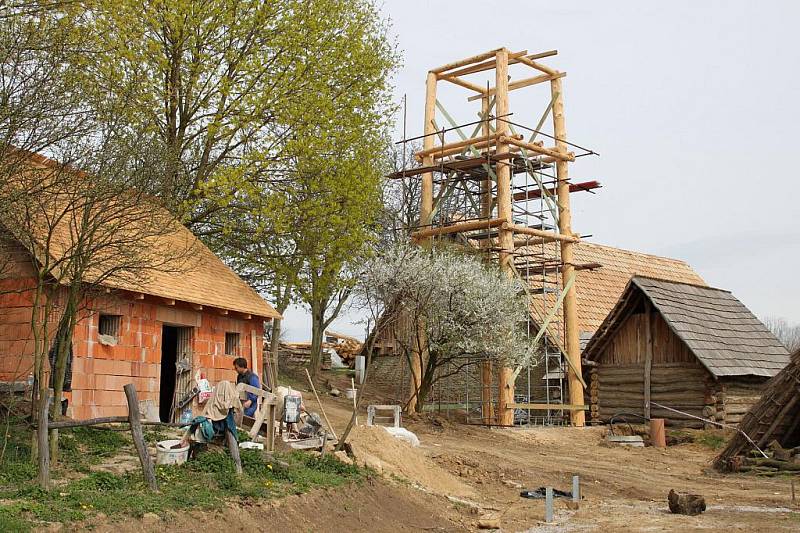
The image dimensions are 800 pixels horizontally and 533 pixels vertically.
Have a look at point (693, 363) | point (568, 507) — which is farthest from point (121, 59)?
point (693, 363)

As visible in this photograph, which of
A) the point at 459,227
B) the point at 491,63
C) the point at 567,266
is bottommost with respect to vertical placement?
the point at 567,266

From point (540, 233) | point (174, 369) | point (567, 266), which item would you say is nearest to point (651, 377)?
point (567, 266)

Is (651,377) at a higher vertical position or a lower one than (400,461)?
higher

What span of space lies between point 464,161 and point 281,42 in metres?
6.64

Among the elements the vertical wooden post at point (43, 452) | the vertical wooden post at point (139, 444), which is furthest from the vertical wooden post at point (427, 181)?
the vertical wooden post at point (43, 452)

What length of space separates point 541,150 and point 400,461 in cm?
1434

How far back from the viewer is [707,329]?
28109mm

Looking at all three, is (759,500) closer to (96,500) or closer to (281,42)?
(96,500)

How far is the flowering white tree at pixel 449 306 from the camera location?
25.3 metres

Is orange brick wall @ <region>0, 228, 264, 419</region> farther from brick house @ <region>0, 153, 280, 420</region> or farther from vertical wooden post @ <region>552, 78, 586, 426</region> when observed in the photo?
vertical wooden post @ <region>552, 78, 586, 426</region>

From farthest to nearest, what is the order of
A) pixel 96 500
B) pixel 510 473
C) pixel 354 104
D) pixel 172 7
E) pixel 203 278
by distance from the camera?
1. pixel 354 104
2. pixel 172 7
3. pixel 203 278
4. pixel 510 473
5. pixel 96 500

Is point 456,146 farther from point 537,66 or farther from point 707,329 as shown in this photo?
point 707,329

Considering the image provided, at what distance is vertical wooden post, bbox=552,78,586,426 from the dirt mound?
11.3 metres

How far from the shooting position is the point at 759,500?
1678 cm
